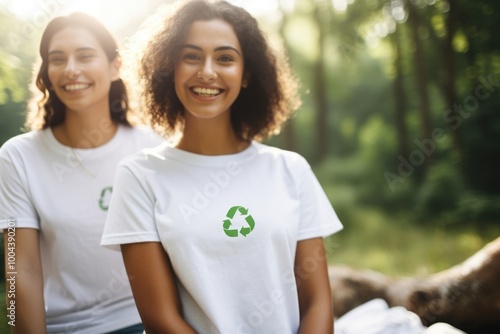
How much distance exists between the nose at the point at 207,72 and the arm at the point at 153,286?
60 centimetres

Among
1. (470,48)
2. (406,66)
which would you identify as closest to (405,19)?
(406,66)

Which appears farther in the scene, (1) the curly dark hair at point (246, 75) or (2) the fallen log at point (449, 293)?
(2) the fallen log at point (449, 293)

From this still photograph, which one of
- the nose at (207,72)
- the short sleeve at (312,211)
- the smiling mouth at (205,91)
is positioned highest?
the nose at (207,72)

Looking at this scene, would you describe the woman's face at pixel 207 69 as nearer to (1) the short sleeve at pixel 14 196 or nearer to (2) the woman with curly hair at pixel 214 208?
(2) the woman with curly hair at pixel 214 208

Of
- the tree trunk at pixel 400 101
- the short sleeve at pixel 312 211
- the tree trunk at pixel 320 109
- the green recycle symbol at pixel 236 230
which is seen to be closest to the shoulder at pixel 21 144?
the green recycle symbol at pixel 236 230

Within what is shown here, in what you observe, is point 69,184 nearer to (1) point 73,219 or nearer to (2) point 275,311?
(1) point 73,219

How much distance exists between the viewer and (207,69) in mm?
2006

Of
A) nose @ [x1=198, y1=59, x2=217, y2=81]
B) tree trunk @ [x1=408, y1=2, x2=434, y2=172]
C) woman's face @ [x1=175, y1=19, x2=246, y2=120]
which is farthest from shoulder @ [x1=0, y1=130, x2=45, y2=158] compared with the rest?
tree trunk @ [x1=408, y1=2, x2=434, y2=172]

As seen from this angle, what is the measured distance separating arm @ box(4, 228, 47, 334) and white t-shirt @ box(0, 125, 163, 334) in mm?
68

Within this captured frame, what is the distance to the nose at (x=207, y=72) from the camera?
2.00 metres

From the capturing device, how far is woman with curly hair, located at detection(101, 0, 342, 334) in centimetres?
188

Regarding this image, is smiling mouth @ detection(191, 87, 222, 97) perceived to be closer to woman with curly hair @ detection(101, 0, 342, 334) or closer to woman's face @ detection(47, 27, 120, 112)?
woman with curly hair @ detection(101, 0, 342, 334)

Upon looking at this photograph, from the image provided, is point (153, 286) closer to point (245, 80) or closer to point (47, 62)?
point (245, 80)

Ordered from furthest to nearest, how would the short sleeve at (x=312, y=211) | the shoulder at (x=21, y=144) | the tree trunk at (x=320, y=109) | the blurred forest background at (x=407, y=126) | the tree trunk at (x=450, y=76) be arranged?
the tree trunk at (x=320, y=109) < the tree trunk at (x=450, y=76) < the blurred forest background at (x=407, y=126) < the shoulder at (x=21, y=144) < the short sleeve at (x=312, y=211)
